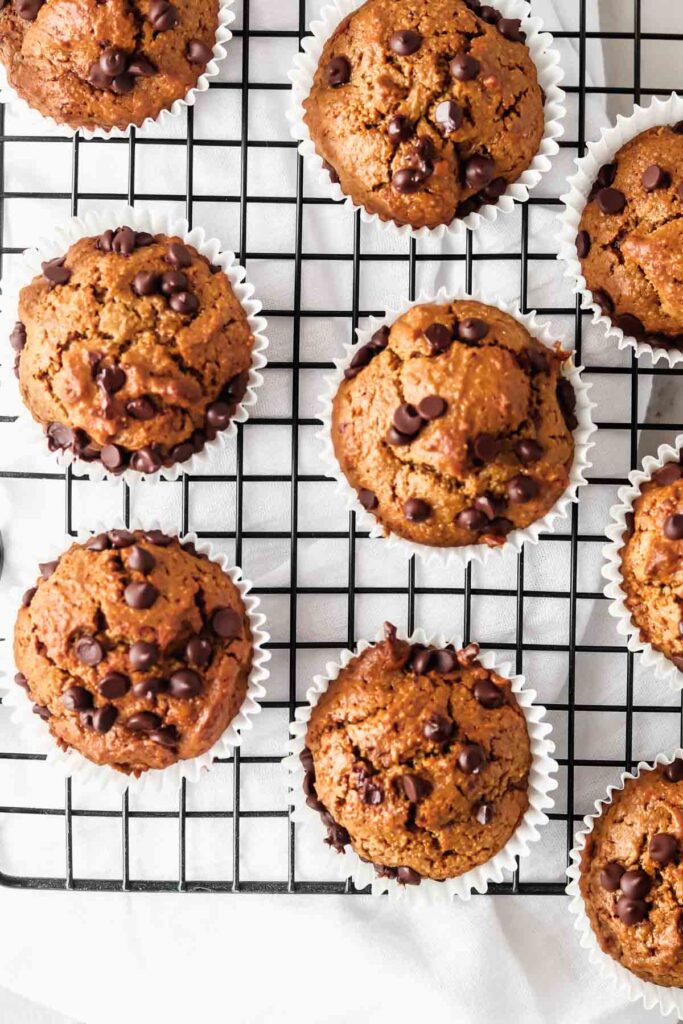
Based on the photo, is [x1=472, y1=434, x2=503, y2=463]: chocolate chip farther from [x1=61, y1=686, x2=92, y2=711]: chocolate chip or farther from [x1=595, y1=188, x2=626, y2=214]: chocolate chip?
[x1=61, y1=686, x2=92, y2=711]: chocolate chip

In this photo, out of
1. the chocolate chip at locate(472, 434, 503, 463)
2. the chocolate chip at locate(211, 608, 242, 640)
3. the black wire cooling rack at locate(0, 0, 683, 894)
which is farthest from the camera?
the black wire cooling rack at locate(0, 0, 683, 894)

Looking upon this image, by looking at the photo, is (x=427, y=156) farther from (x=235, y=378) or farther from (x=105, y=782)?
(x=105, y=782)

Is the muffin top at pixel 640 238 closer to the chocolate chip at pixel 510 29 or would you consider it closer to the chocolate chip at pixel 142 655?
the chocolate chip at pixel 510 29

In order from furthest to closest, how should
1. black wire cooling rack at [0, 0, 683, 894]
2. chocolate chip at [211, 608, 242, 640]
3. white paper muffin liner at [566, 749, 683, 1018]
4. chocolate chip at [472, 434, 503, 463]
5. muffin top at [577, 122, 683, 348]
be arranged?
black wire cooling rack at [0, 0, 683, 894], white paper muffin liner at [566, 749, 683, 1018], muffin top at [577, 122, 683, 348], chocolate chip at [211, 608, 242, 640], chocolate chip at [472, 434, 503, 463]

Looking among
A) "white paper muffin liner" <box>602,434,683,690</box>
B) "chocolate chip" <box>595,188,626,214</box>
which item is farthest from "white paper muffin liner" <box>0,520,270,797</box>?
"chocolate chip" <box>595,188,626,214</box>

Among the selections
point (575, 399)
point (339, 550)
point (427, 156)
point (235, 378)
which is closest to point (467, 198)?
point (427, 156)

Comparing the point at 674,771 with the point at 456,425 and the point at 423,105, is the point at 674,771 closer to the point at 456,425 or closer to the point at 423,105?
the point at 456,425

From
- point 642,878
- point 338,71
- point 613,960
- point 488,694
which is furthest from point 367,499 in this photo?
point 613,960
